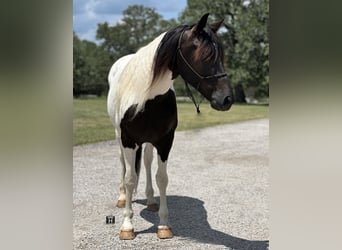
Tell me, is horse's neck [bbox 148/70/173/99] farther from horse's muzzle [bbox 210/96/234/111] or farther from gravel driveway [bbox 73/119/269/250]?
gravel driveway [bbox 73/119/269/250]

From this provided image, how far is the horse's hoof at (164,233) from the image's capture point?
239 centimetres

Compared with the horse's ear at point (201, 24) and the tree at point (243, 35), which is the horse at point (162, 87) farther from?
the tree at point (243, 35)

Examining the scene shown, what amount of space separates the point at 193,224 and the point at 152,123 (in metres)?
0.80

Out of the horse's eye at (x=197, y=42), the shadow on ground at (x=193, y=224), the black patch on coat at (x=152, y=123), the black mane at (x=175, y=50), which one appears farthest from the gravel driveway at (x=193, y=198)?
the horse's eye at (x=197, y=42)

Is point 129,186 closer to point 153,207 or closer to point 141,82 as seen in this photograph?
point 153,207

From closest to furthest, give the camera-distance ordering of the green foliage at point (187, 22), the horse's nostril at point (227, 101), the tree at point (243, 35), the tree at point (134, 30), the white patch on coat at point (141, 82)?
Result: the horse's nostril at point (227, 101) < the white patch on coat at point (141, 82) < the green foliage at point (187, 22) < the tree at point (134, 30) < the tree at point (243, 35)

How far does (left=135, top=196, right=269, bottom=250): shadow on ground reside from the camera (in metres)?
2.30

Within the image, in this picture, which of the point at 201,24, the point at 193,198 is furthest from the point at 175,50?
the point at 193,198

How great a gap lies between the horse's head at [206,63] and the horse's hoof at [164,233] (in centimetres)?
93

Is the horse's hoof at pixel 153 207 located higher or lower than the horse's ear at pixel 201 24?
lower

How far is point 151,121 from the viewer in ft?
7.38

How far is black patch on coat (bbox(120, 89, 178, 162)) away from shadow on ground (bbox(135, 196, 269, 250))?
0.56 m
